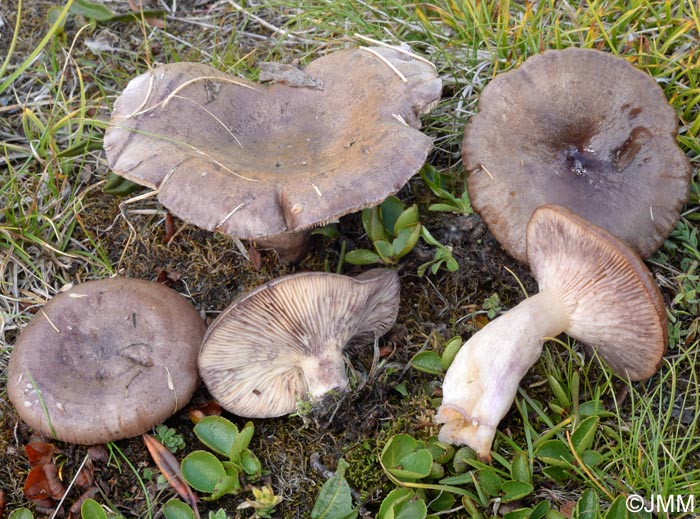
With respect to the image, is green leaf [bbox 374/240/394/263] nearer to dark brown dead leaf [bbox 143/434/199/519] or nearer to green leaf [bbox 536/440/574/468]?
green leaf [bbox 536/440/574/468]

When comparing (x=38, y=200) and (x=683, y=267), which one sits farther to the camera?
(x=38, y=200)

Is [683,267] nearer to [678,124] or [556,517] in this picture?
[678,124]

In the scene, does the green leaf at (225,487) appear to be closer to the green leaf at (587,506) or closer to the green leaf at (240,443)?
the green leaf at (240,443)

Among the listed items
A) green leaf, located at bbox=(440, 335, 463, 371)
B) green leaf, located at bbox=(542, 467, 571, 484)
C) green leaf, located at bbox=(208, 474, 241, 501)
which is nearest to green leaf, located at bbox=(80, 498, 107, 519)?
green leaf, located at bbox=(208, 474, 241, 501)

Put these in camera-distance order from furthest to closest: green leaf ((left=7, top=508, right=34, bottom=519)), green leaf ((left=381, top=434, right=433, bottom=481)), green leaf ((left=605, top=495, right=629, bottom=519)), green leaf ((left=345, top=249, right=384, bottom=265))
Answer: green leaf ((left=345, top=249, right=384, bottom=265)) < green leaf ((left=7, top=508, right=34, bottom=519)) < green leaf ((left=381, top=434, right=433, bottom=481)) < green leaf ((left=605, top=495, right=629, bottom=519))

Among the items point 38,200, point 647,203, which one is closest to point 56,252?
point 38,200

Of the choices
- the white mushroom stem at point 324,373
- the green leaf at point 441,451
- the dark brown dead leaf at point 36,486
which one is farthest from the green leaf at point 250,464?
the dark brown dead leaf at point 36,486

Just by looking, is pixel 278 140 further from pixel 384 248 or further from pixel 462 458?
pixel 462 458
